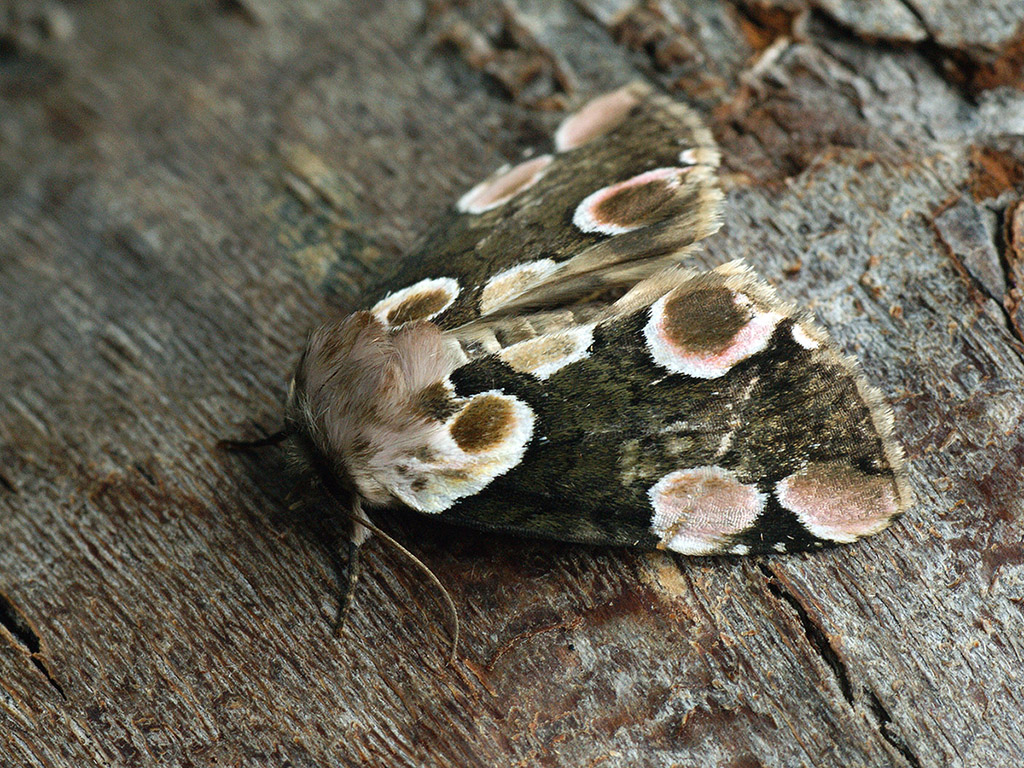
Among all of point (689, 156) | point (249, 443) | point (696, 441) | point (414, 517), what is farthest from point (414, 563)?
point (689, 156)

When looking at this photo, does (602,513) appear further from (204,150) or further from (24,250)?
(24,250)

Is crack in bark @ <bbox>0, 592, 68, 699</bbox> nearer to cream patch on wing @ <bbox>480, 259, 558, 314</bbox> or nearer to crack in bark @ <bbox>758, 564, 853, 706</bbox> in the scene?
cream patch on wing @ <bbox>480, 259, 558, 314</bbox>

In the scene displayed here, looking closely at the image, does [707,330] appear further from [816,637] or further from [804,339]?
[816,637]

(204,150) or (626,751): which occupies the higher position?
(204,150)

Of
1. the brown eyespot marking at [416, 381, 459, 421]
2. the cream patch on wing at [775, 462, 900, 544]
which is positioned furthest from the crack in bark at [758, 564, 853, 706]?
the brown eyespot marking at [416, 381, 459, 421]

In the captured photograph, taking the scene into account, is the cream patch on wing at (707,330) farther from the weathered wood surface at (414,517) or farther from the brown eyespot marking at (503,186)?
the brown eyespot marking at (503,186)

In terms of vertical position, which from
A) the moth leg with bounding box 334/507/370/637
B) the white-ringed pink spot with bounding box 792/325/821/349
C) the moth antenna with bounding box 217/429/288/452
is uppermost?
the moth antenna with bounding box 217/429/288/452

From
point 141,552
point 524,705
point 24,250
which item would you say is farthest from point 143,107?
point 524,705
